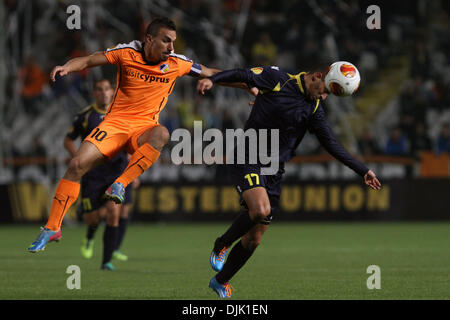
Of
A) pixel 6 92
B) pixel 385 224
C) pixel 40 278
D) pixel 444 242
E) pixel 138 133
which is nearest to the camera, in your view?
pixel 138 133

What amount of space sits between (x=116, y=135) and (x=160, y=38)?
3.52 feet

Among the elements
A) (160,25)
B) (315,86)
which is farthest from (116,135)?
(315,86)

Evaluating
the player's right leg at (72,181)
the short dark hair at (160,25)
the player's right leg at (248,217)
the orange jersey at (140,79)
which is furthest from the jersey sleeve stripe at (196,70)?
the player's right leg at (248,217)

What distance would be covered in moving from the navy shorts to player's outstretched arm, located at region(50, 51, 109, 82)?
1.71 m

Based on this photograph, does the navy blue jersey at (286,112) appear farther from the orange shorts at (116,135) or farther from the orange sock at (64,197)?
the orange sock at (64,197)

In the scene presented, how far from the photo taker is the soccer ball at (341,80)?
25.8 ft

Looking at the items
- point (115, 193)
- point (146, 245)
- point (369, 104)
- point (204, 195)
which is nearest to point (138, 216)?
point (204, 195)

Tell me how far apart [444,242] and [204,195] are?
21.3ft

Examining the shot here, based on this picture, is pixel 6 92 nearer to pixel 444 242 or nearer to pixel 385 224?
pixel 385 224

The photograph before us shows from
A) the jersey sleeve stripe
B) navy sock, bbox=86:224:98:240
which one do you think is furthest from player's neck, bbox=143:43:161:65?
navy sock, bbox=86:224:98:240

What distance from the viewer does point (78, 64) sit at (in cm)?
827

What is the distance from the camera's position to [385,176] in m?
19.6

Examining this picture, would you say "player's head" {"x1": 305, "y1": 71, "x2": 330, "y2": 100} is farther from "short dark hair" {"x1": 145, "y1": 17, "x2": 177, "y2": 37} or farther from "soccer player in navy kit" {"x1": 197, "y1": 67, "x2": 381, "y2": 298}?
"short dark hair" {"x1": 145, "y1": 17, "x2": 177, "y2": 37}

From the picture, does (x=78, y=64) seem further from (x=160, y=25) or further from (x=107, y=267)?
(x=107, y=267)
